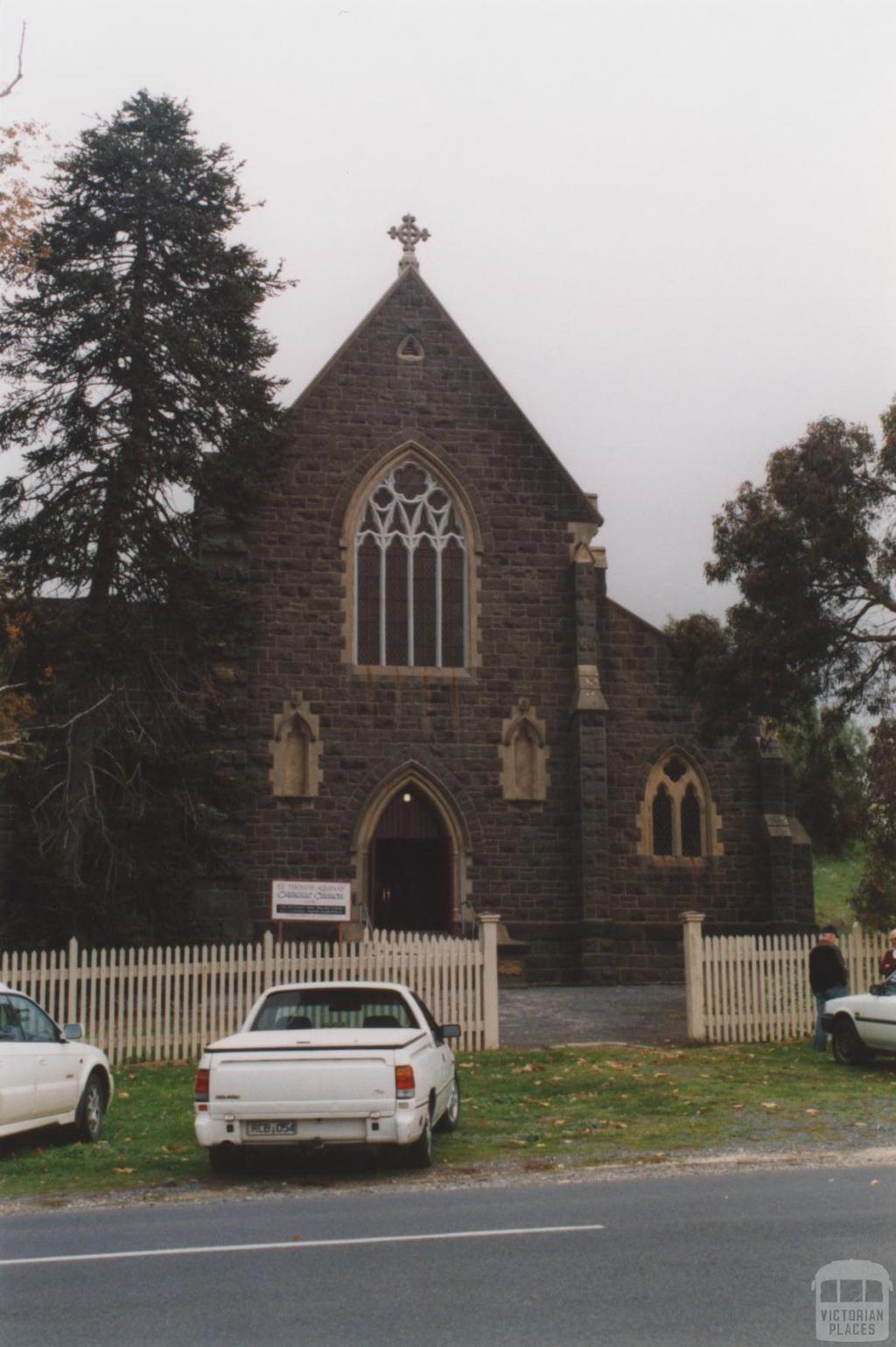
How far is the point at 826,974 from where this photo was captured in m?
17.6

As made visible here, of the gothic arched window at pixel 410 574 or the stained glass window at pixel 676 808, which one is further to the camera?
the stained glass window at pixel 676 808

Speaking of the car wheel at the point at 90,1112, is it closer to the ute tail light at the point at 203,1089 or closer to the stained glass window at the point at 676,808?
the ute tail light at the point at 203,1089

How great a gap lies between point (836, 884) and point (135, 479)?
1680 inches

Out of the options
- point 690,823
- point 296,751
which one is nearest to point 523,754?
point 690,823

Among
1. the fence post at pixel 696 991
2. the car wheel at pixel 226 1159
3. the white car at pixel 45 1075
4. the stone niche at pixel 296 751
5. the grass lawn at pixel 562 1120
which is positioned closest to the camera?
the car wheel at pixel 226 1159

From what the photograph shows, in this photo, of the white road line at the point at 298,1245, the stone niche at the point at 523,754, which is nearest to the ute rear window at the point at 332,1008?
the white road line at the point at 298,1245

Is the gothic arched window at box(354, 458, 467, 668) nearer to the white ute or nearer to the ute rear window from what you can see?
the ute rear window

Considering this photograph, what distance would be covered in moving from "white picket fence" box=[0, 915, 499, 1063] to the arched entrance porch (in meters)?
8.19

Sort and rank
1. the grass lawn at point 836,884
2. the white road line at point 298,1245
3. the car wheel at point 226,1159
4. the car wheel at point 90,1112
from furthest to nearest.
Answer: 1. the grass lawn at point 836,884
2. the car wheel at point 90,1112
3. the car wheel at point 226,1159
4. the white road line at point 298,1245

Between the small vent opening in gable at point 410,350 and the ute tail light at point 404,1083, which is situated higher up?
the small vent opening in gable at point 410,350

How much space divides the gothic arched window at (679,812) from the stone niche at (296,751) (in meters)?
5.89

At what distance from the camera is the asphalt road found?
6.07 m

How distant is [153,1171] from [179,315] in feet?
49.1

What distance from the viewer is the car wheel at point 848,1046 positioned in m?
15.8
